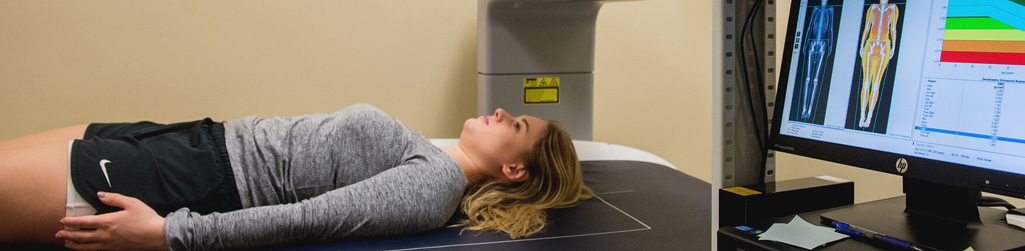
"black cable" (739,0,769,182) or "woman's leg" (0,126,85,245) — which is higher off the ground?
"black cable" (739,0,769,182)

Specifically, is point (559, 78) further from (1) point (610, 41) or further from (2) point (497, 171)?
(2) point (497, 171)

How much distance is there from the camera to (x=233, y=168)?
181 cm

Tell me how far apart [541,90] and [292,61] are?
0.90 meters

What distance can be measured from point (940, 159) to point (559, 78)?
5.90ft

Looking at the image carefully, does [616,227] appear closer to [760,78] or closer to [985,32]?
[760,78]

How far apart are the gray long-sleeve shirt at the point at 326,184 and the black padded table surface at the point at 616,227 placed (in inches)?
2.1

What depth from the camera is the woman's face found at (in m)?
2.12

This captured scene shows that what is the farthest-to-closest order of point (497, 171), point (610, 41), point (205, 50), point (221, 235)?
1. point (610, 41)
2. point (205, 50)
3. point (497, 171)
4. point (221, 235)

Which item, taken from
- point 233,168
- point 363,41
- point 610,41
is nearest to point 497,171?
point 233,168

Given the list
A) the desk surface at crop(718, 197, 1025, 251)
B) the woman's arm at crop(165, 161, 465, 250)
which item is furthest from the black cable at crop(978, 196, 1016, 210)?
the woman's arm at crop(165, 161, 465, 250)

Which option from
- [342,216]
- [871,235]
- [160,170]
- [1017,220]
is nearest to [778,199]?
[871,235]

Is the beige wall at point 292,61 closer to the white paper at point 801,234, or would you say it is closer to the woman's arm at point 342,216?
the woman's arm at point 342,216

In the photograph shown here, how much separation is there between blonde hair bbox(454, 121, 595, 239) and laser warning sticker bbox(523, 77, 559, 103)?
51 cm

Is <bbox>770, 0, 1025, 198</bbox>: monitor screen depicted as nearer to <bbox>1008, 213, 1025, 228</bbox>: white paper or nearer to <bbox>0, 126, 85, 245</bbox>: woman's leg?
<bbox>1008, 213, 1025, 228</bbox>: white paper
